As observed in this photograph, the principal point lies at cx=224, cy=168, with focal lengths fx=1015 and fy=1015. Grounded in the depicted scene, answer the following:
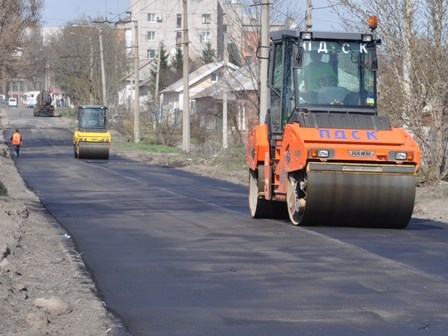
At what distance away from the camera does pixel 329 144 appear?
16.6 meters

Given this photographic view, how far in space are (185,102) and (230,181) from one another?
16.7 metres

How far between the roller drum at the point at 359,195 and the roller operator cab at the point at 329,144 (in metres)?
0.02

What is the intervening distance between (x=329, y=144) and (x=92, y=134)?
34941 millimetres

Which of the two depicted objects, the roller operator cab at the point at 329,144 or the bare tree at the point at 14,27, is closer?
the roller operator cab at the point at 329,144

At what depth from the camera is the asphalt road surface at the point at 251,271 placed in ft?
30.8

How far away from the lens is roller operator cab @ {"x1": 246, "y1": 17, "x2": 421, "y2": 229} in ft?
54.5

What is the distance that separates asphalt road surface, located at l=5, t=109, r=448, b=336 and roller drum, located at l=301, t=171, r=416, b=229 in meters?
0.35

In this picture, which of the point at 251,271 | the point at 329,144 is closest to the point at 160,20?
the point at 329,144

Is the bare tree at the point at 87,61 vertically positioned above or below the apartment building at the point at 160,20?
below

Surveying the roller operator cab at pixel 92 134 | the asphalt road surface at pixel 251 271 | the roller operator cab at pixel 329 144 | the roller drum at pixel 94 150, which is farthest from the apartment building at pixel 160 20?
the roller operator cab at pixel 329 144

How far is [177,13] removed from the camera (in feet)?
434

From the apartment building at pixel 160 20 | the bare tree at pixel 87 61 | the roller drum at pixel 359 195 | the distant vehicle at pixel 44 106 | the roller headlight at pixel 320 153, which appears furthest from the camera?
the apartment building at pixel 160 20

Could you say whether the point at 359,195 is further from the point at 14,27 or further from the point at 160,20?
the point at 160,20

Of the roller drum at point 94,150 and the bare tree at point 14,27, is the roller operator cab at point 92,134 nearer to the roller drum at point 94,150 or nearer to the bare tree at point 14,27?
the roller drum at point 94,150
